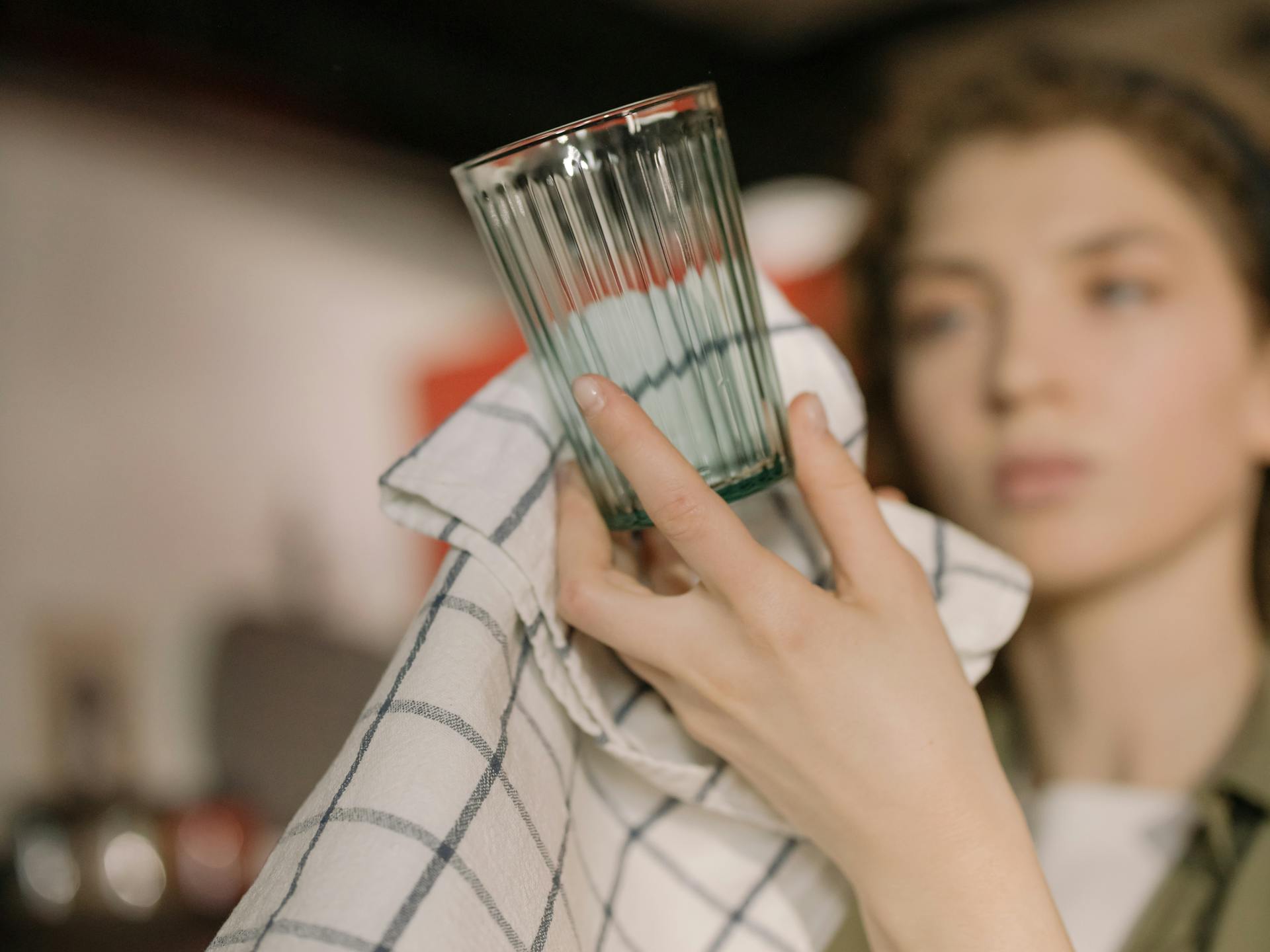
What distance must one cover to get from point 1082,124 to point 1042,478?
0.31 meters

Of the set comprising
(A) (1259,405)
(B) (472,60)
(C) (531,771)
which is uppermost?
(B) (472,60)

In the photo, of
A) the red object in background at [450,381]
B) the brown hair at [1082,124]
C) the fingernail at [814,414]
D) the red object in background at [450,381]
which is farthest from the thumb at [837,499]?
the red object in background at [450,381]

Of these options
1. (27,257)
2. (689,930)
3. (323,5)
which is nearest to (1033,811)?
(689,930)

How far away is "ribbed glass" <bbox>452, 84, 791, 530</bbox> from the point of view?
0.33 m

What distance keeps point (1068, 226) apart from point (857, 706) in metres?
0.51

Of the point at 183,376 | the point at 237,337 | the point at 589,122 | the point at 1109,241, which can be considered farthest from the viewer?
the point at 237,337

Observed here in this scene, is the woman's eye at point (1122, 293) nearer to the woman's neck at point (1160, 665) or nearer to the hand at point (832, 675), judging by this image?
the woman's neck at point (1160, 665)

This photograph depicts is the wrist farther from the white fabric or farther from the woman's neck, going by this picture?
the woman's neck

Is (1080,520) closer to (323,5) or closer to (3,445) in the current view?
(323,5)

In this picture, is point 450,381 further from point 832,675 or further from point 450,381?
point 832,675

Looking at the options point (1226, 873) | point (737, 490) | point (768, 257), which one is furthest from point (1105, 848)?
point (768, 257)

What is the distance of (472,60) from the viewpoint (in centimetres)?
190

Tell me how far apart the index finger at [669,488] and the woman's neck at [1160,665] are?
1.63 ft

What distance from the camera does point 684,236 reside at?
0.35 metres
